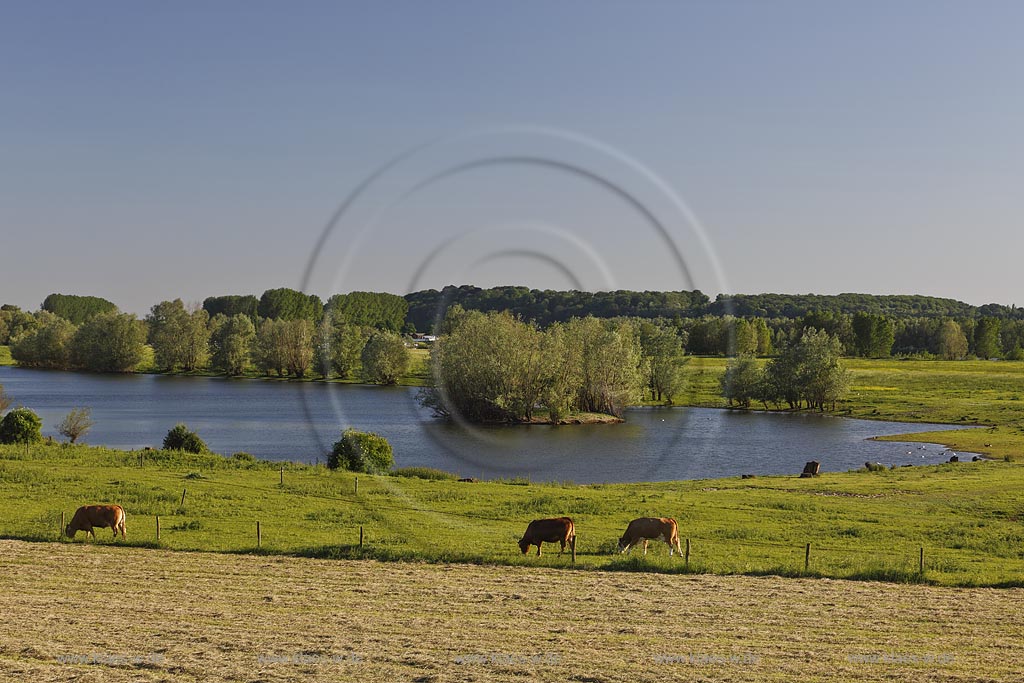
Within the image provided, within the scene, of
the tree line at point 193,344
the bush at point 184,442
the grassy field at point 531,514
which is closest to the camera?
the grassy field at point 531,514

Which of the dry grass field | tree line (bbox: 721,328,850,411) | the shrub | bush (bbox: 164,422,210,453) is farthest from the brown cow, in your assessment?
tree line (bbox: 721,328,850,411)

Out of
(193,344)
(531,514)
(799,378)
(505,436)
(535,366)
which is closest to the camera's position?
(531,514)

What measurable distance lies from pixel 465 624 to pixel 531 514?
670 inches

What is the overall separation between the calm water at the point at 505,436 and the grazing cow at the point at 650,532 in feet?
51.1

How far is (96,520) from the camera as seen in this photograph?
2975 cm

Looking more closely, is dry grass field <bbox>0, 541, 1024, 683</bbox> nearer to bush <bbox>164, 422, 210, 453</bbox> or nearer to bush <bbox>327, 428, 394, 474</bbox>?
bush <bbox>327, 428, 394, 474</bbox>

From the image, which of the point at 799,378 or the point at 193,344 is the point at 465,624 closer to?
the point at 799,378

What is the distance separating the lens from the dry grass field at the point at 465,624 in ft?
51.7

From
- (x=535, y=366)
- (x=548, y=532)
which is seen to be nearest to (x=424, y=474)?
(x=548, y=532)

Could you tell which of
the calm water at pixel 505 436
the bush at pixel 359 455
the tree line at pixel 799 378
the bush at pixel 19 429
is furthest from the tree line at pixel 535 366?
the bush at pixel 19 429

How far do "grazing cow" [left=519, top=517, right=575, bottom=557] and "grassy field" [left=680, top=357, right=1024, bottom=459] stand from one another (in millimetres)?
41442

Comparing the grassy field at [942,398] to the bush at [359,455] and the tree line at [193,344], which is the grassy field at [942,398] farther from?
the tree line at [193,344]

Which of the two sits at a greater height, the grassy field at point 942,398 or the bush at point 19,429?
the grassy field at point 942,398

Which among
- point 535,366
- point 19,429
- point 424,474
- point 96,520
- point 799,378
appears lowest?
point 424,474
